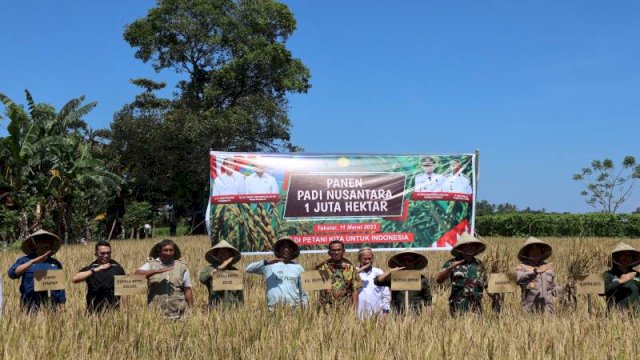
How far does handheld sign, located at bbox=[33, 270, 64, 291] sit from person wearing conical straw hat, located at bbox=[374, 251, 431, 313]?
2.96m

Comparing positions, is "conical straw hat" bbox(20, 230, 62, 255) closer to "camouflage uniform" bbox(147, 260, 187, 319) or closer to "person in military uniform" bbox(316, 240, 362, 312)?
"camouflage uniform" bbox(147, 260, 187, 319)

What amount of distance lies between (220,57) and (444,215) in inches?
905

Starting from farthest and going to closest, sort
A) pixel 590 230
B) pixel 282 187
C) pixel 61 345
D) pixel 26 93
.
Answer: pixel 590 230 < pixel 26 93 < pixel 282 187 < pixel 61 345

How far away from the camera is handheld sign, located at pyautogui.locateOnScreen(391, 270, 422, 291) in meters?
5.89

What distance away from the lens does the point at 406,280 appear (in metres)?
5.91

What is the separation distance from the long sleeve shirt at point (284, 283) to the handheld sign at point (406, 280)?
89 centimetres

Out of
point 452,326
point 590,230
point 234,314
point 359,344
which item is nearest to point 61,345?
point 234,314

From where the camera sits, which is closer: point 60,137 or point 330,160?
point 330,160

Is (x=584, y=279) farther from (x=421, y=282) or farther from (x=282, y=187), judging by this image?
(x=282, y=187)

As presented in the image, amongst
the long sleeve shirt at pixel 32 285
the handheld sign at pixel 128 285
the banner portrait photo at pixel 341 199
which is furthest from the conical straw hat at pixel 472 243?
the banner portrait photo at pixel 341 199

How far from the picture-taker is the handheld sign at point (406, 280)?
232 inches

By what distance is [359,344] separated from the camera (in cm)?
427

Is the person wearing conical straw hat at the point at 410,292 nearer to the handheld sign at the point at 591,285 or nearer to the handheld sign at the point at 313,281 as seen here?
the handheld sign at the point at 313,281

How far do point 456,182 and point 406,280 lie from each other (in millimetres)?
5333
